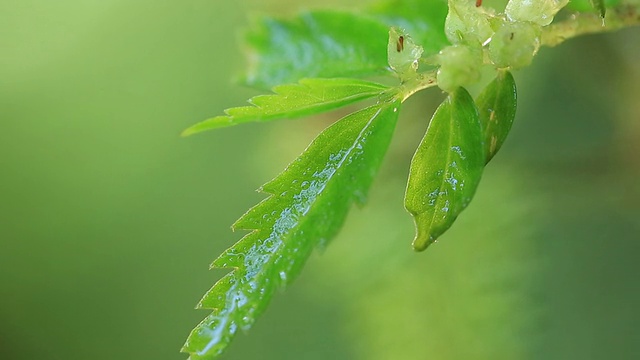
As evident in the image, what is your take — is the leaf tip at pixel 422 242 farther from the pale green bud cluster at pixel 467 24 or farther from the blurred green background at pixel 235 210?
the blurred green background at pixel 235 210

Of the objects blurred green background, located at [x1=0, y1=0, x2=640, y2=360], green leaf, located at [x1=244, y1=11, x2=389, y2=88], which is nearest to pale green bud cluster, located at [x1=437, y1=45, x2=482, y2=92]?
green leaf, located at [x1=244, y1=11, x2=389, y2=88]

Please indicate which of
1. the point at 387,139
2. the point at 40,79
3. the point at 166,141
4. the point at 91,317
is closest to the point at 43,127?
the point at 40,79

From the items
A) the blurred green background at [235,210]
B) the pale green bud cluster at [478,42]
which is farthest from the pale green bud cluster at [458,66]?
the blurred green background at [235,210]

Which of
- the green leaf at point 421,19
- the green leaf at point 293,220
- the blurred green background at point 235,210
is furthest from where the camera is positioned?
the blurred green background at point 235,210

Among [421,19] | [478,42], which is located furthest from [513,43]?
[421,19]

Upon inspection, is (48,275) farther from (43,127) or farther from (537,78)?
(537,78)

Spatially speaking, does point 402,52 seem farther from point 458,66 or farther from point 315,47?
point 315,47
